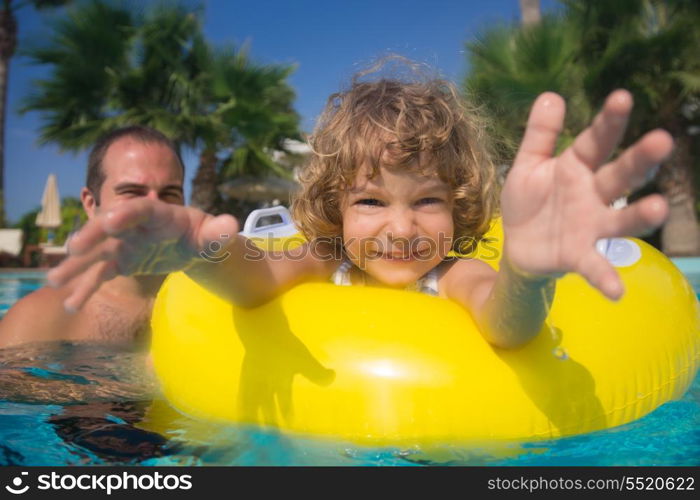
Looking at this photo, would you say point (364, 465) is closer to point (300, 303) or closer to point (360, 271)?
point (300, 303)

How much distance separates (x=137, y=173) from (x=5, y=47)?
1194 cm

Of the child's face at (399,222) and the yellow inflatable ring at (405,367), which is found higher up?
the child's face at (399,222)

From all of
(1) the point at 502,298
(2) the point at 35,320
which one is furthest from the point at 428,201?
(2) the point at 35,320

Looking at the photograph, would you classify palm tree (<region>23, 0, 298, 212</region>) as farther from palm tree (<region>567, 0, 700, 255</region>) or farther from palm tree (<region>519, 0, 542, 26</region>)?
palm tree (<region>567, 0, 700, 255</region>)

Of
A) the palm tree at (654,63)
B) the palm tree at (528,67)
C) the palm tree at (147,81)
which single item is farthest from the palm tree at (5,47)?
the palm tree at (654,63)

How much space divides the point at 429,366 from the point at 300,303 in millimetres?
393

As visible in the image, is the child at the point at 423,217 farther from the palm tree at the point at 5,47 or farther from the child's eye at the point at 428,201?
the palm tree at the point at 5,47

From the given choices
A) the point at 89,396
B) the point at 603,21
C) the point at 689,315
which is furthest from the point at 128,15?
the point at 689,315

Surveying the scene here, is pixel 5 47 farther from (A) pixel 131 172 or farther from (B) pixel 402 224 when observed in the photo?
(B) pixel 402 224

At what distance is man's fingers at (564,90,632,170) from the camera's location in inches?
36.3

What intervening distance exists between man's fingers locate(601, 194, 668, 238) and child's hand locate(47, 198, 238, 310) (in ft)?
2.08

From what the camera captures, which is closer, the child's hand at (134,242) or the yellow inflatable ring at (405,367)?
the child's hand at (134,242)

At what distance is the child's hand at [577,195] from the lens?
92 cm

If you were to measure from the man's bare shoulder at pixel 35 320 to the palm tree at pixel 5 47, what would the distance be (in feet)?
35.1
